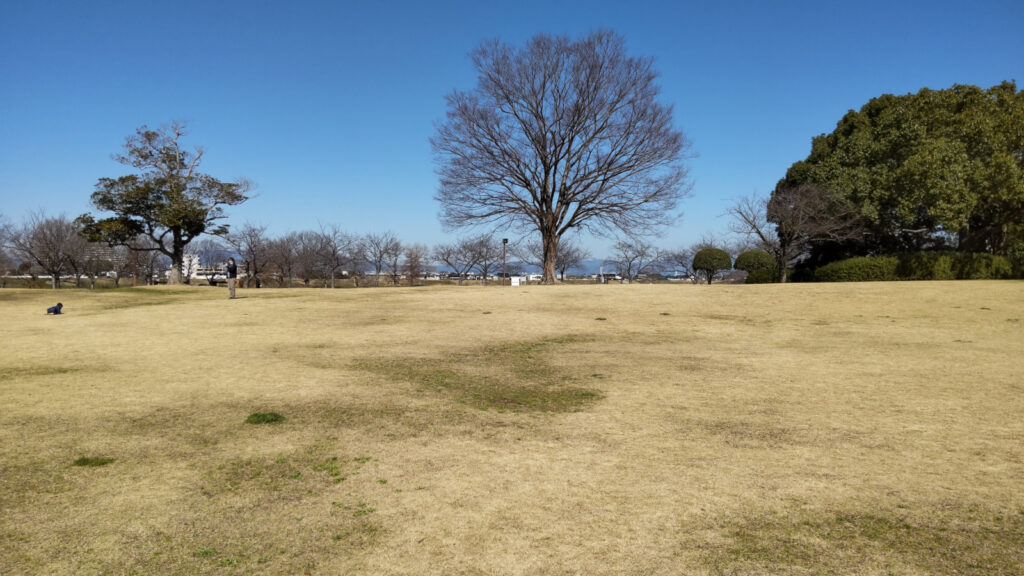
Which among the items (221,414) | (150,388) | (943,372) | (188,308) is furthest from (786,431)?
(188,308)

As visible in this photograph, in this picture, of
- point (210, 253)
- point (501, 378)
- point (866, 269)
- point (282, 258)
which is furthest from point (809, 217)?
point (210, 253)

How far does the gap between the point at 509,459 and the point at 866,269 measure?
27.1 meters

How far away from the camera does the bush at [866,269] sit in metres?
24.7

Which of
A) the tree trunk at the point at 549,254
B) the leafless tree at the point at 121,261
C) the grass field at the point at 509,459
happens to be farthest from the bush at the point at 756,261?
the leafless tree at the point at 121,261

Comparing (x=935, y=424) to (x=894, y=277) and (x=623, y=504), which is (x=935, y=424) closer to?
(x=623, y=504)

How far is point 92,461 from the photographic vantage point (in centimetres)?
407

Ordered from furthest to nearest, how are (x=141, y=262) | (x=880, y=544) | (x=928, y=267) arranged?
(x=141, y=262)
(x=928, y=267)
(x=880, y=544)

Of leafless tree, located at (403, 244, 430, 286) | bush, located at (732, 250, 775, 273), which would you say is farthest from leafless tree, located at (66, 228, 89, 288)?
bush, located at (732, 250, 775, 273)

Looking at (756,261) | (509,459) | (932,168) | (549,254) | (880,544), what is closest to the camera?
(880,544)

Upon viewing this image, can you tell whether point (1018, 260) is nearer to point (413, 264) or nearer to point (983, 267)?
point (983, 267)

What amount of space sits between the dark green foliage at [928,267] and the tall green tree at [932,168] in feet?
5.43

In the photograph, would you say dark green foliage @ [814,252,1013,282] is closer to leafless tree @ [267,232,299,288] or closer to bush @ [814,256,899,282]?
bush @ [814,256,899,282]

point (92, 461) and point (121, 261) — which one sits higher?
point (121, 261)

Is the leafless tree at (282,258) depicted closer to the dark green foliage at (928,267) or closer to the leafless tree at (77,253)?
the leafless tree at (77,253)
